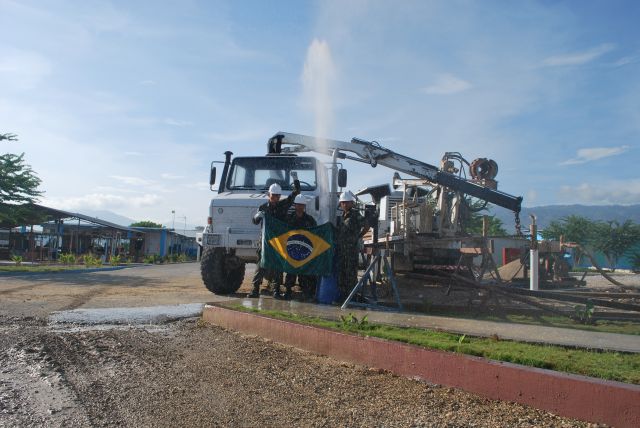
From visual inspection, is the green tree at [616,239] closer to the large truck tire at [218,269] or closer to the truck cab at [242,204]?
the truck cab at [242,204]

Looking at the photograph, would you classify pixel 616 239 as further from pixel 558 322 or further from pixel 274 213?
pixel 274 213

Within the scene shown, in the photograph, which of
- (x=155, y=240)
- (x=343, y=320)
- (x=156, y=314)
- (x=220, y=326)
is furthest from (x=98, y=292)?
(x=155, y=240)

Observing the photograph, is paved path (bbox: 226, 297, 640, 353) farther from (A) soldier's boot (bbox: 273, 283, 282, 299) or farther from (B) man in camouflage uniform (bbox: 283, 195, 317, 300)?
(B) man in camouflage uniform (bbox: 283, 195, 317, 300)

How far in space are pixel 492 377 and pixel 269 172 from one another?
8.11 meters

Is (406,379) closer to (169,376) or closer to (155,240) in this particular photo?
(169,376)

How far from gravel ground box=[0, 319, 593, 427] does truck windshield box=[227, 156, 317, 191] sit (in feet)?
17.8

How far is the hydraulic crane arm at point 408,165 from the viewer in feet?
48.5

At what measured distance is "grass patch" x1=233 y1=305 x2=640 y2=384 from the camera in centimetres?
386

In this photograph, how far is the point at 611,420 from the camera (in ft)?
11.1

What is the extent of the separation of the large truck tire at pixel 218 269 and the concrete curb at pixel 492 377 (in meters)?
5.27

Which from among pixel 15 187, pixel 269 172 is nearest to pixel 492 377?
pixel 269 172

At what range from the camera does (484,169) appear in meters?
15.9

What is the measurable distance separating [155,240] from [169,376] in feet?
182

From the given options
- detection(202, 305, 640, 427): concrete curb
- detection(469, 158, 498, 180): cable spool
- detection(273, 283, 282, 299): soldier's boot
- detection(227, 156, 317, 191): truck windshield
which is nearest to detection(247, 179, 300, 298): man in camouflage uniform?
detection(273, 283, 282, 299): soldier's boot
